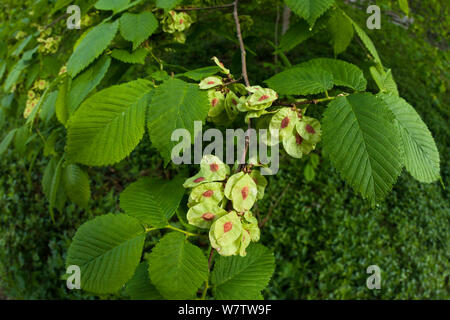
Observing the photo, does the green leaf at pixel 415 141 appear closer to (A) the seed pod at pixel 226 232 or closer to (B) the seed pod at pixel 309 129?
(B) the seed pod at pixel 309 129

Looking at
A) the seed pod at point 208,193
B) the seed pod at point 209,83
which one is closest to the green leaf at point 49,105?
the seed pod at point 209,83

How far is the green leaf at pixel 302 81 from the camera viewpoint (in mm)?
622

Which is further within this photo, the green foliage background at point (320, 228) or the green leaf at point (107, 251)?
the green foliage background at point (320, 228)

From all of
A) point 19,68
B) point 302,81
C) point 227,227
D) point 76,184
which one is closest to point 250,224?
A: point 227,227

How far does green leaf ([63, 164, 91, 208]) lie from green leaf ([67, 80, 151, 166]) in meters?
0.47

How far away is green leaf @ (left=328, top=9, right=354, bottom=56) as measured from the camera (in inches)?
34.8

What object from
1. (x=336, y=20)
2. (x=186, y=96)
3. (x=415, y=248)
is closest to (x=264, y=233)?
(x=415, y=248)

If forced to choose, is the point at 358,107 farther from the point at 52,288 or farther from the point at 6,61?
the point at 52,288

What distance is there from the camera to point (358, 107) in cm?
55

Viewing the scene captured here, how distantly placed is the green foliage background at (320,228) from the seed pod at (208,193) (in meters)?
1.78

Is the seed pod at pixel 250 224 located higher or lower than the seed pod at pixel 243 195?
lower

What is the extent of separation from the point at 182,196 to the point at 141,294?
224 millimetres

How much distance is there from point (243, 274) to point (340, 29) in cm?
77

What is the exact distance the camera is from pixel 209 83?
0.63 meters
